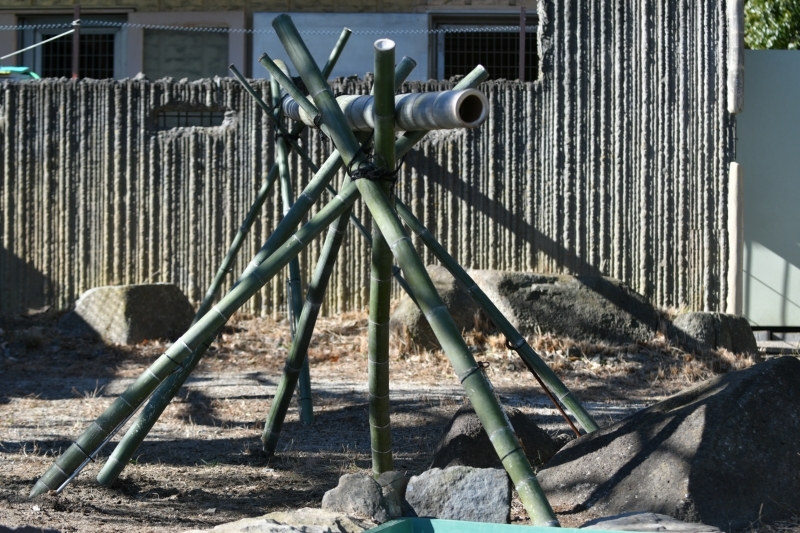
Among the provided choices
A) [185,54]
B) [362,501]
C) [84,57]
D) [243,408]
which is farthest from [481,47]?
[362,501]

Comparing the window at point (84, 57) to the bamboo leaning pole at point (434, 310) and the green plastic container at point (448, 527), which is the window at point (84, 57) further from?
the green plastic container at point (448, 527)

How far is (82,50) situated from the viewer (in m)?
12.7

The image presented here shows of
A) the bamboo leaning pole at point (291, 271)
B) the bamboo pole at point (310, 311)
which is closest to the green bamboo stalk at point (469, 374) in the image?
the bamboo pole at point (310, 311)

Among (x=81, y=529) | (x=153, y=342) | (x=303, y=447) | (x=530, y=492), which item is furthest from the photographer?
(x=153, y=342)

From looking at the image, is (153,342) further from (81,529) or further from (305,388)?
(81,529)

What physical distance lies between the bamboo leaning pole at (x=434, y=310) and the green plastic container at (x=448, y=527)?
0.24m

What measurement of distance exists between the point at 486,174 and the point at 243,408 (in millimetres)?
3583

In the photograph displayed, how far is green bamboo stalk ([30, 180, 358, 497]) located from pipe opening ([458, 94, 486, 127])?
2.85ft

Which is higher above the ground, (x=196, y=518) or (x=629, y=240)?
(x=629, y=240)

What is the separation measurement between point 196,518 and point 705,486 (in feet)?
7.15

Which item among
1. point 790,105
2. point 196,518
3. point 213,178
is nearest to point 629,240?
point 790,105

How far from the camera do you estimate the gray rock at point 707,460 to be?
3.95m

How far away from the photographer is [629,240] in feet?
30.2

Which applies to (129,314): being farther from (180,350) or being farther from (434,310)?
(434,310)
